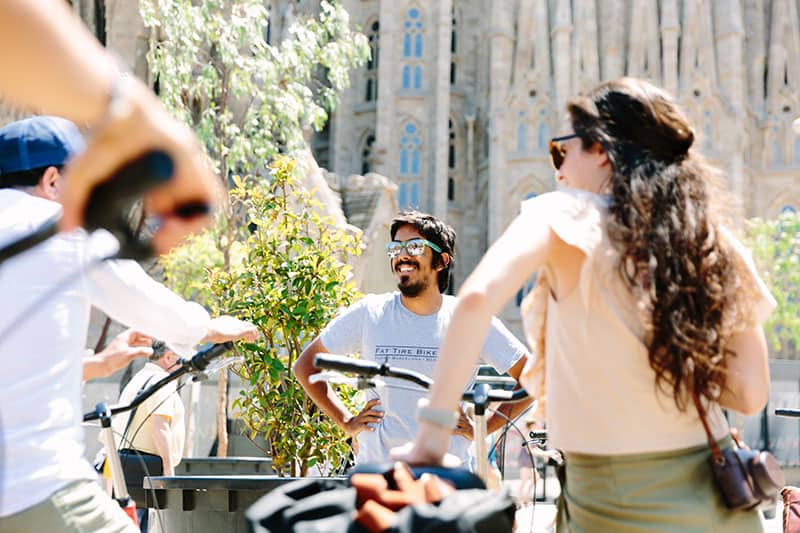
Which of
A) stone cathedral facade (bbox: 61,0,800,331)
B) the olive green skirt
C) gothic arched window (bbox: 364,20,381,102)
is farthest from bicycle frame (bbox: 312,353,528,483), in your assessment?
gothic arched window (bbox: 364,20,381,102)

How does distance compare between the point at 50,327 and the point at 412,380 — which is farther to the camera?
the point at 412,380

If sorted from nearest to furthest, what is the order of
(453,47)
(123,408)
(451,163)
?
(123,408) → (451,163) → (453,47)

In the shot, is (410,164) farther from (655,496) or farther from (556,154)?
(655,496)

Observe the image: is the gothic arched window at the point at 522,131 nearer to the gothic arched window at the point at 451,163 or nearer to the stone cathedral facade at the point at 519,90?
the stone cathedral facade at the point at 519,90

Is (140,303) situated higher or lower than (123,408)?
higher

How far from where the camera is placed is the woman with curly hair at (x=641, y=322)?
2.06 metres

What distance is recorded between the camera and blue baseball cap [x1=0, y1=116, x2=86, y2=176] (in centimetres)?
221

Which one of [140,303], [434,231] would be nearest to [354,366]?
[140,303]

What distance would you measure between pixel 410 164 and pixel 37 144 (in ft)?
121

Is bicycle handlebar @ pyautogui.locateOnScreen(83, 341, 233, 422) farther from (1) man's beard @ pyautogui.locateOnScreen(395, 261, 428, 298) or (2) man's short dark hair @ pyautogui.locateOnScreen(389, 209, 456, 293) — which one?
(2) man's short dark hair @ pyautogui.locateOnScreen(389, 209, 456, 293)

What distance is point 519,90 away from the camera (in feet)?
130

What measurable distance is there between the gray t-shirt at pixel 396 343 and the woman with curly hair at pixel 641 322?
1685 mm

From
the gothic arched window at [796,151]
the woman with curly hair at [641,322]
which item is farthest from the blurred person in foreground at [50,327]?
the gothic arched window at [796,151]

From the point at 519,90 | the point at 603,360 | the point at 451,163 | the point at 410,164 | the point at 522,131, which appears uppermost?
the point at 519,90
